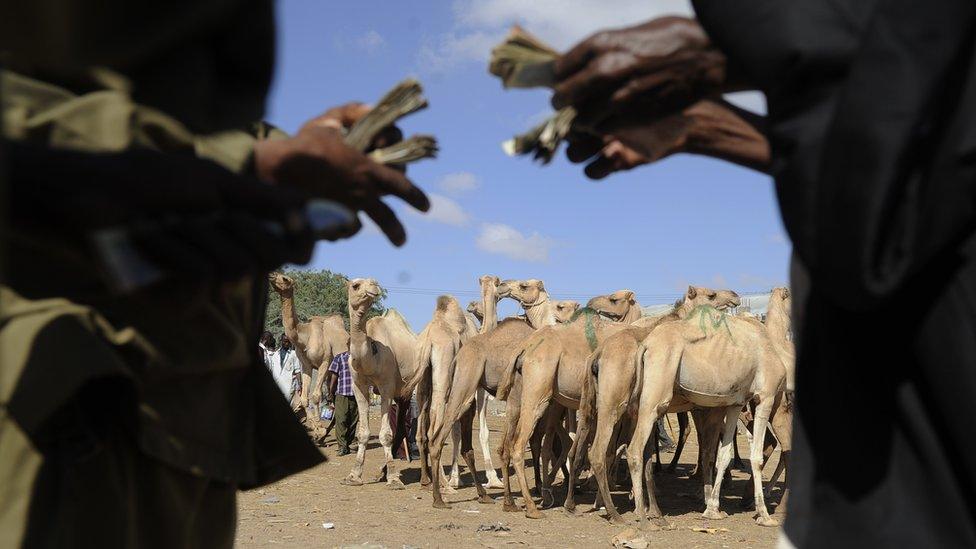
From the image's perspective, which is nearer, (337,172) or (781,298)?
(337,172)

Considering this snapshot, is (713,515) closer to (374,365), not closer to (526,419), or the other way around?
(526,419)

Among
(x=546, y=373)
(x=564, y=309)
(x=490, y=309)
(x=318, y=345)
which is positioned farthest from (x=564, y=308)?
(x=318, y=345)

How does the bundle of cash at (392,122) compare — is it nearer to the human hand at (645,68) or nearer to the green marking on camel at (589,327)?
the human hand at (645,68)

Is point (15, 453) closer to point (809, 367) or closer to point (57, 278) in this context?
point (57, 278)

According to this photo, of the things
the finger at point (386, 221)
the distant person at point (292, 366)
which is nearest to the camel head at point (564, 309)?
the distant person at point (292, 366)

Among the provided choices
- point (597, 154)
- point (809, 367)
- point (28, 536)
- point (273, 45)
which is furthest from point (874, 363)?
point (28, 536)

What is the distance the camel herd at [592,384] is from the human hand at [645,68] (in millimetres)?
9214

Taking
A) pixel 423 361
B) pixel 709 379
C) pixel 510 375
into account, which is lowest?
pixel 709 379

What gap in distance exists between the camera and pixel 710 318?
515 inches

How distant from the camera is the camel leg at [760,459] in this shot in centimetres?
1218

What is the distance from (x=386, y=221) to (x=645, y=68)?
772 mm

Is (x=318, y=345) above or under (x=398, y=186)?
above

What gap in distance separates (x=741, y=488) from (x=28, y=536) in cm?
1575

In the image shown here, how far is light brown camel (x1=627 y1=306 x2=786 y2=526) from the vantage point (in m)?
12.4
